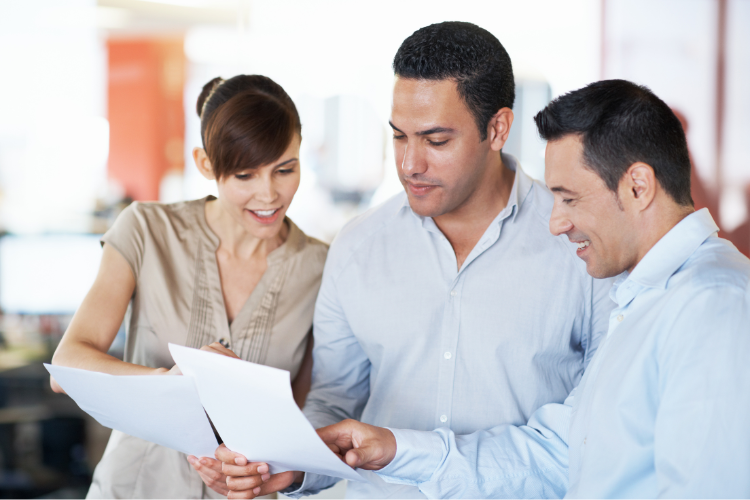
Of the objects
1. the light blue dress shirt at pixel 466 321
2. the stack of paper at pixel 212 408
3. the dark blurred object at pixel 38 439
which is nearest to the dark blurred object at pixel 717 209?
the light blue dress shirt at pixel 466 321

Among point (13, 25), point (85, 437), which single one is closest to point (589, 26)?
point (13, 25)

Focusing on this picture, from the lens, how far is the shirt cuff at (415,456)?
137cm

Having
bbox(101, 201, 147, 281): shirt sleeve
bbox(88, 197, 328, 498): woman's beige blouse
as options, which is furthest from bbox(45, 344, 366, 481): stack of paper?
bbox(101, 201, 147, 281): shirt sleeve

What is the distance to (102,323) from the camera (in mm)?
1593

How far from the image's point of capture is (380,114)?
3.26 metres

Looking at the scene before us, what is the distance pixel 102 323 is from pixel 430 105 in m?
0.99

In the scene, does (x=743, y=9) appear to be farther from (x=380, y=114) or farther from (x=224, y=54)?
(x=224, y=54)

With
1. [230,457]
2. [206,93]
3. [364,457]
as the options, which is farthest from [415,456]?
[206,93]

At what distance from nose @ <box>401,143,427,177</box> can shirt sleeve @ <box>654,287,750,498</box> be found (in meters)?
0.74

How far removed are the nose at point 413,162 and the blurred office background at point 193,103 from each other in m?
Result: 1.65

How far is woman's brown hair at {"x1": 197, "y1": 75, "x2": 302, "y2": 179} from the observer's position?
1621mm

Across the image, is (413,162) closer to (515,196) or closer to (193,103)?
(515,196)

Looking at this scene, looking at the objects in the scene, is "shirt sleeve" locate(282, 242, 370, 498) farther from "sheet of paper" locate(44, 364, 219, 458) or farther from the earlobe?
the earlobe

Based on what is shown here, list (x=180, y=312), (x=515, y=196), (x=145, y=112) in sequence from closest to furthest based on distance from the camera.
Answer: (x=515, y=196), (x=180, y=312), (x=145, y=112)
